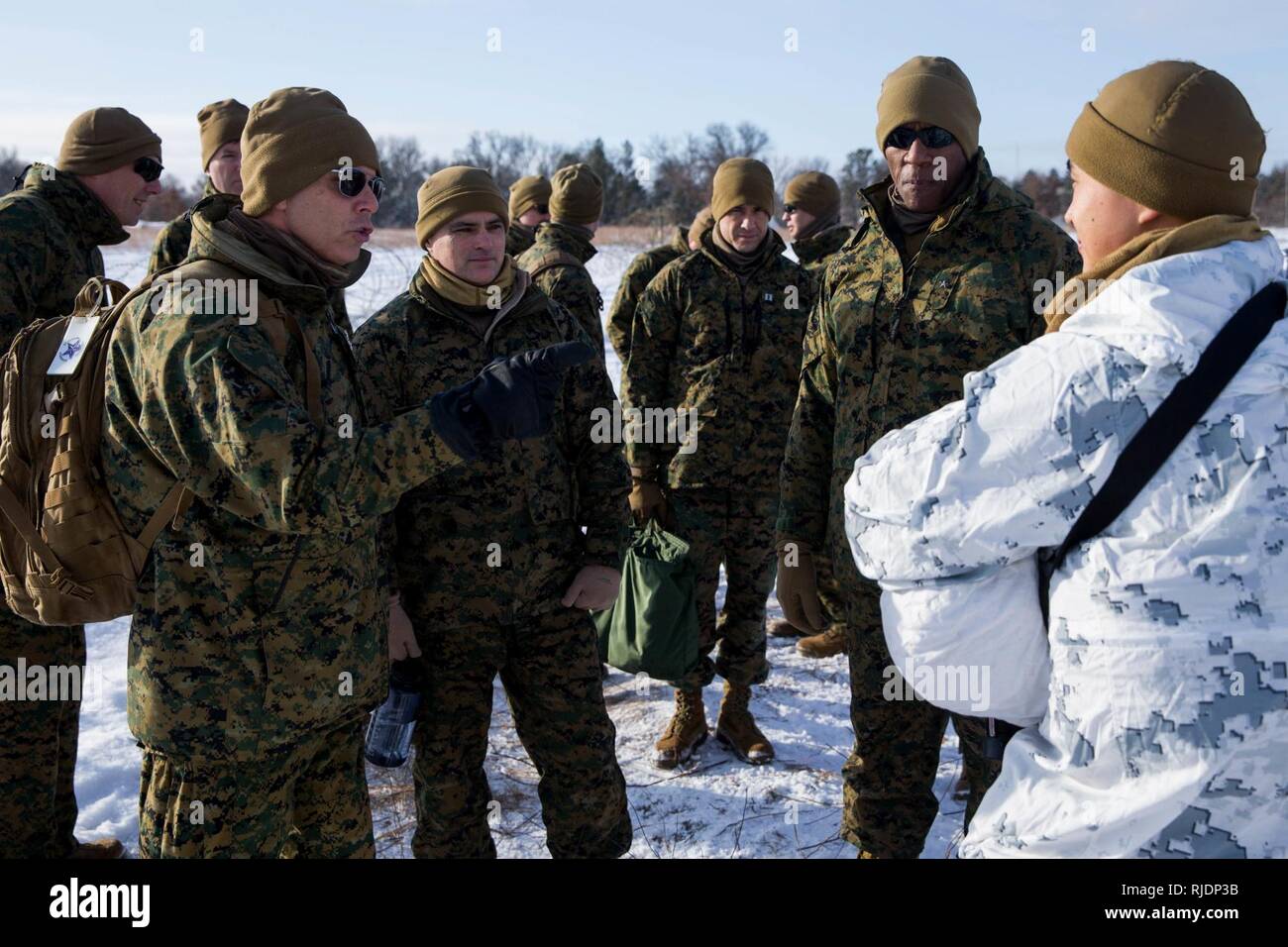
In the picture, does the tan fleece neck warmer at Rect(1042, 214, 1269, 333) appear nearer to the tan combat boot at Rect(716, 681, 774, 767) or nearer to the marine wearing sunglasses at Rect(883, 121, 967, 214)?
the marine wearing sunglasses at Rect(883, 121, 967, 214)

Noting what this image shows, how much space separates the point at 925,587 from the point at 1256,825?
618mm

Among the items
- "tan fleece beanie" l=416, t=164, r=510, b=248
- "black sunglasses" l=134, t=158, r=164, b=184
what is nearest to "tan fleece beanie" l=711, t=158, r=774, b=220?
"tan fleece beanie" l=416, t=164, r=510, b=248

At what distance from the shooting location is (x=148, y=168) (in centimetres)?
395

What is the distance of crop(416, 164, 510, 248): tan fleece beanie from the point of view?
10.5 feet

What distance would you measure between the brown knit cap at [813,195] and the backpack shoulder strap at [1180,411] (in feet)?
18.3

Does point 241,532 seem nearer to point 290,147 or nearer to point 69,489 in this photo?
point 69,489

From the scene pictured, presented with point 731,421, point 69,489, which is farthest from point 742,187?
point 69,489

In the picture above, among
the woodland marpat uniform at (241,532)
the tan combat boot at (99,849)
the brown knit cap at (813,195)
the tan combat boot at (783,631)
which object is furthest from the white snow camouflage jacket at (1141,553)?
the brown knit cap at (813,195)

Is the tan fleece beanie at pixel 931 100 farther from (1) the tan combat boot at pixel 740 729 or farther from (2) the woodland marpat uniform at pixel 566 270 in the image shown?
(1) the tan combat boot at pixel 740 729

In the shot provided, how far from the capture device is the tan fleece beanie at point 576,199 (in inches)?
245

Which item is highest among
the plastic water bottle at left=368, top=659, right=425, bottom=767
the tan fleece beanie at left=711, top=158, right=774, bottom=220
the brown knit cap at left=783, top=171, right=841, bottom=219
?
the brown knit cap at left=783, top=171, right=841, bottom=219

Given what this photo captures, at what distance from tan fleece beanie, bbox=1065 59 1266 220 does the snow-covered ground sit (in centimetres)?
255

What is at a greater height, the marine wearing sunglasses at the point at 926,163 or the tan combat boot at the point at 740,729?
the marine wearing sunglasses at the point at 926,163

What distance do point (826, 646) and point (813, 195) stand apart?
3.20 metres
